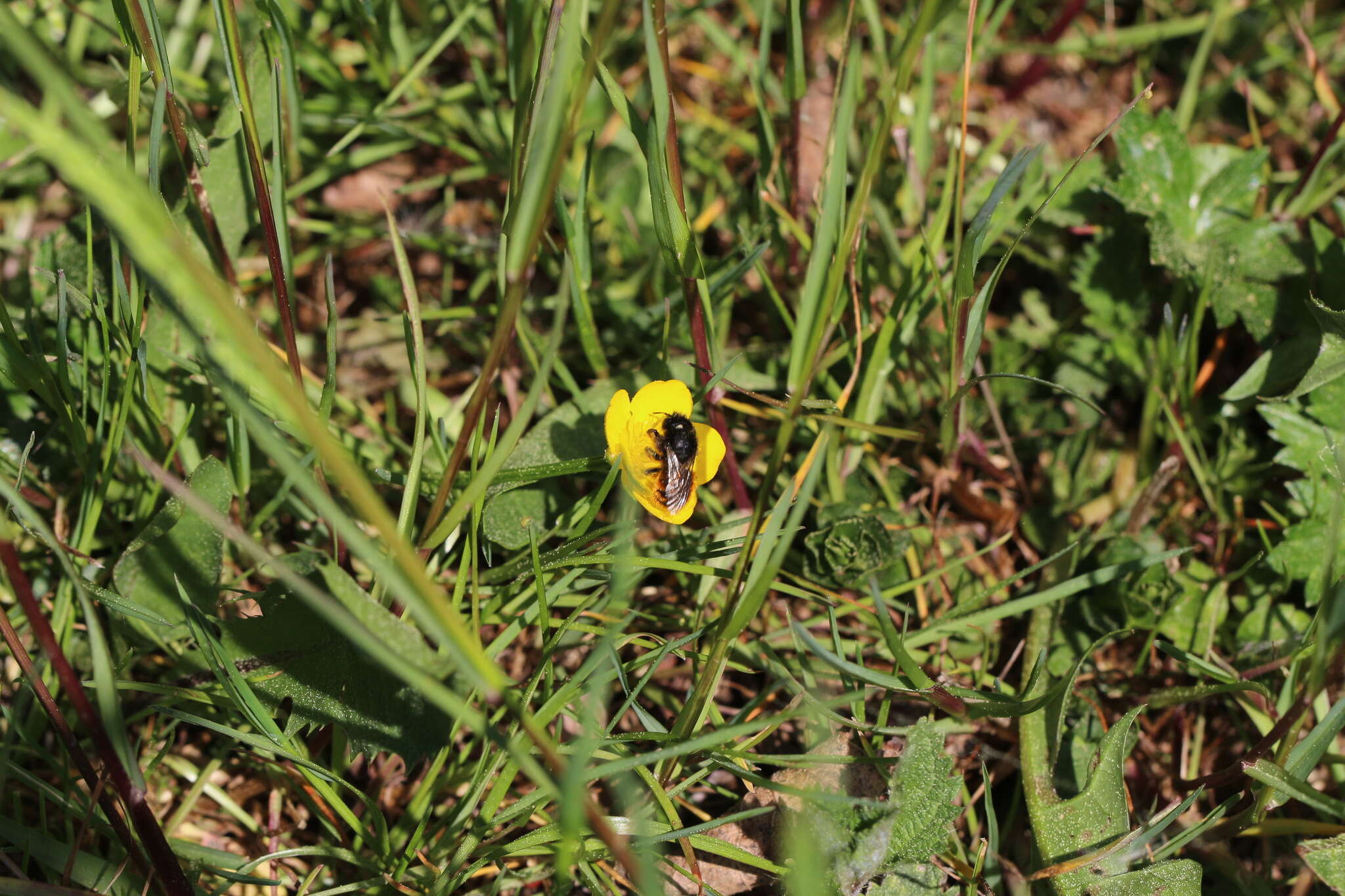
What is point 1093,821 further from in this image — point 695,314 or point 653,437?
point 695,314

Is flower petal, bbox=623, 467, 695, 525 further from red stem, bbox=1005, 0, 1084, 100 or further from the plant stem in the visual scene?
red stem, bbox=1005, 0, 1084, 100

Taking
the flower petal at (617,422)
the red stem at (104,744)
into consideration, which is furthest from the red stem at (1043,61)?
the red stem at (104,744)

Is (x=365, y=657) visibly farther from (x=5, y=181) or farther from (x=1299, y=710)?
(x=5, y=181)

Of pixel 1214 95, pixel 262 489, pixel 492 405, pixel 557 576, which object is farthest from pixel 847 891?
pixel 1214 95

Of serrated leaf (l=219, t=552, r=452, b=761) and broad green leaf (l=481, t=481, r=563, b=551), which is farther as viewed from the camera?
broad green leaf (l=481, t=481, r=563, b=551)

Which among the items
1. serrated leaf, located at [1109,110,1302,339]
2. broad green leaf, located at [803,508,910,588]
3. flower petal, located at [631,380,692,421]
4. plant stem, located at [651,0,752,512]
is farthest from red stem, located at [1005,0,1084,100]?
flower petal, located at [631,380,692,421]

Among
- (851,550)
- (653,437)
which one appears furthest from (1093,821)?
(653,437)
